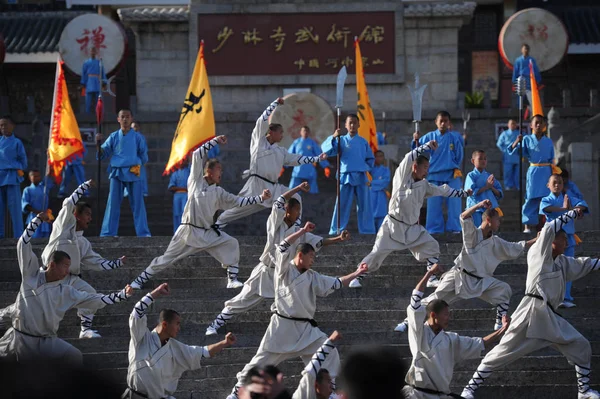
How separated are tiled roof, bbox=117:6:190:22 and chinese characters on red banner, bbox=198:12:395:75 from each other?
338mm

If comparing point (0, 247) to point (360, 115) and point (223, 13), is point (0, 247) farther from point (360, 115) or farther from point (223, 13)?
point (223, 13)

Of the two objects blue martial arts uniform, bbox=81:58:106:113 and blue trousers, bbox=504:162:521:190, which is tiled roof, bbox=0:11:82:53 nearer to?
blue martial arts uniform, bbox=81:58:106:113

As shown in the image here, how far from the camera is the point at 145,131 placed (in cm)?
2011

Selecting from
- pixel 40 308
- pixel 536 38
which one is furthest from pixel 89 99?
pixel 40 308

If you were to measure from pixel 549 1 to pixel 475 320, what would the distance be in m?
19.3

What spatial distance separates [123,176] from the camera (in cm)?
1404

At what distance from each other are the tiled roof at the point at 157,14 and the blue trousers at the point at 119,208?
23.6 feet

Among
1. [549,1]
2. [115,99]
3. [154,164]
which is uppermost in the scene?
[549,1]

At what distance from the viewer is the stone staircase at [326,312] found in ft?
32.4

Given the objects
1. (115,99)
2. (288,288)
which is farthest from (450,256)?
(115,99)

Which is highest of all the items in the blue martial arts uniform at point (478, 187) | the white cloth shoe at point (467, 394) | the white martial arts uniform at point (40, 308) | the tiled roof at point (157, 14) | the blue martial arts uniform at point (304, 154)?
the tiled roof at point (157, 14)

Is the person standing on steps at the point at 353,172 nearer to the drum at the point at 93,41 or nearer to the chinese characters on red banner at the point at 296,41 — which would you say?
the chinese characters on red banner at the point at 296,41

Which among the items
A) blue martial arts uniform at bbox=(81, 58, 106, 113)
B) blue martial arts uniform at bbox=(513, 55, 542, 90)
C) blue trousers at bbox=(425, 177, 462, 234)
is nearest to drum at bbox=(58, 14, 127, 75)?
blue martial arts uniform at bbox=(81, 58, 106, 113)

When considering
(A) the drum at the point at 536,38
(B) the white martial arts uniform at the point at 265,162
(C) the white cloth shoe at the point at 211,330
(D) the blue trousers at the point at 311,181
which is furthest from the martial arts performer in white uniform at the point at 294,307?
(A) the drum at the point at 536,38
